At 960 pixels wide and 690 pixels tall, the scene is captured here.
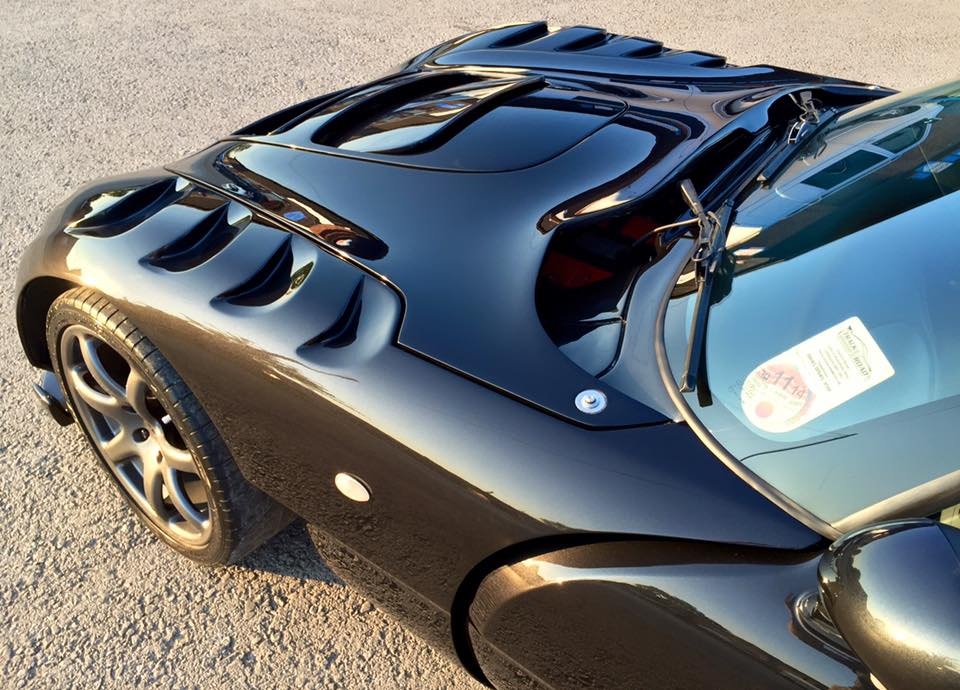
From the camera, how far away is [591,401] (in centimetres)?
144

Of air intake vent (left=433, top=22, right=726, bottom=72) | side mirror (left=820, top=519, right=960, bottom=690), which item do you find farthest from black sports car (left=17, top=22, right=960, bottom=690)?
air intake vent (left=433, top=22, right=726, bottom=72)

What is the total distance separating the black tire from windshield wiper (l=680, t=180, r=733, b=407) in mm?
1074

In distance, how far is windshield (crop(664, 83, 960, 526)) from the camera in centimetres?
128

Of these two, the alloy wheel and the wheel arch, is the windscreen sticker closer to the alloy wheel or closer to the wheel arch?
the alloy wheel

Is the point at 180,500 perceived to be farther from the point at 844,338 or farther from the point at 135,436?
the point at 844,338

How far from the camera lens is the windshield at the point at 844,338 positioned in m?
1.28

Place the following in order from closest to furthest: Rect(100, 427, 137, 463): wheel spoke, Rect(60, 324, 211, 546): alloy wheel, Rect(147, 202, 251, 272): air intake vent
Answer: Rect(147, 202, 251, 272): air intake vent < Rect(60, 324, 211, 546): alloy wheel < Rect(100, 427, 137, 463): wheel spoke

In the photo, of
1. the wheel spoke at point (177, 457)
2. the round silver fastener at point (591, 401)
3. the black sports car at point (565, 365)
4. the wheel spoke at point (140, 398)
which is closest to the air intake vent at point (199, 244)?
the black sports car at point (565, 365)

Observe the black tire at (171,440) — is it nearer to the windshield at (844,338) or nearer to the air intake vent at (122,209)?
the air intake vent at (122,209)

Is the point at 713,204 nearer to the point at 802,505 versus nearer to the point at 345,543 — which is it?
the point at 802,505

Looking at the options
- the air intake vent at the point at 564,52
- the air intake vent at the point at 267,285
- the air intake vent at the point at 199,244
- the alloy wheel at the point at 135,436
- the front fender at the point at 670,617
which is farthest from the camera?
the air intake vent at the point at 564,52

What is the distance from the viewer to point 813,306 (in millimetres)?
1480

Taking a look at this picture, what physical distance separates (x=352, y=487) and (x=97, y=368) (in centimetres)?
92

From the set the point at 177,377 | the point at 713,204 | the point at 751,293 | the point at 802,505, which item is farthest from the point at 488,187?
the point at 802,505
